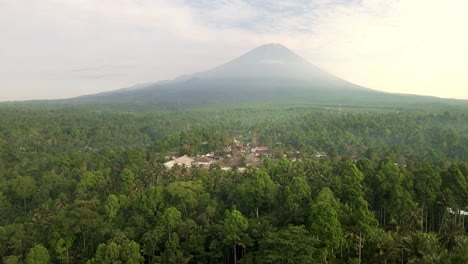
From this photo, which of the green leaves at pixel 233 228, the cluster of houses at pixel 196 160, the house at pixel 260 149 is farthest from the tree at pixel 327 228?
the house at pixel 260 149

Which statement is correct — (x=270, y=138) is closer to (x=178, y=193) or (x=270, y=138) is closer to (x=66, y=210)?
(x=178, y=193)

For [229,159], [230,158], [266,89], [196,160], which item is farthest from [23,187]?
[266,89]

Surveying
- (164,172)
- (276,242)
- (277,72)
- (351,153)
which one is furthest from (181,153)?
(277,72)

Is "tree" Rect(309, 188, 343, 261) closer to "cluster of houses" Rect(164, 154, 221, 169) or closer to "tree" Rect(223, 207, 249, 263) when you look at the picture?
"tree" Rect(223, 207, 249, 263)

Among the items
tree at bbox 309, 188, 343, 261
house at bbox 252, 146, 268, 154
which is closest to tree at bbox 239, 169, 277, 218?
tree at bbox 309, 188, 343, 261

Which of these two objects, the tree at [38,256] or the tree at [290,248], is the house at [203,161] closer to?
the tree at [38,256]

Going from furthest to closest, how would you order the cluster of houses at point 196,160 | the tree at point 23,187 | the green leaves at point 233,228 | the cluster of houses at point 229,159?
1. the cluster of houses at point 196,160
2. the cluster of houses at point 229,159
3. the tree at point 23,187
4. the green leaves at point 233,228
